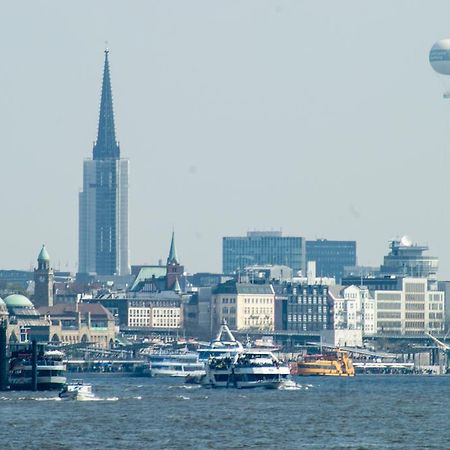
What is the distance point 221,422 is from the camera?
155 m

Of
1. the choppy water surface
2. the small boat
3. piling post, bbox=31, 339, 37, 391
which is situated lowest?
the choppy water surface

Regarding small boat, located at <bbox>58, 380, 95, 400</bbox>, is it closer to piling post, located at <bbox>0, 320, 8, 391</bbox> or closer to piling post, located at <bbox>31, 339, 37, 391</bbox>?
piling post, located at <bbox>0, 320, 8, 391</bbox>

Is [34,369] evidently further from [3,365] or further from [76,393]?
[76,393]

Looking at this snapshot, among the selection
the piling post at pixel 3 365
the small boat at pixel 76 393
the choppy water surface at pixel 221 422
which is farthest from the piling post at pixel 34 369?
the small boat at pixel 76 393

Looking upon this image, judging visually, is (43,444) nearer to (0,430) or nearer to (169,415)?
(0,430)

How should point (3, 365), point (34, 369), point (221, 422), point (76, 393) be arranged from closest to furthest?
point (221, 422), point (76, 393), point (3, 365), point (34, 369)

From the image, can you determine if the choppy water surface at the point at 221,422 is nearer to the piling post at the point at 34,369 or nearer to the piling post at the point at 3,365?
the piling post at the point at 3,365

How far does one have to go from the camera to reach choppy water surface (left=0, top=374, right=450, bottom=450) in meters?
137

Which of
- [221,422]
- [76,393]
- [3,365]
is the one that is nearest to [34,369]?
[3,365]

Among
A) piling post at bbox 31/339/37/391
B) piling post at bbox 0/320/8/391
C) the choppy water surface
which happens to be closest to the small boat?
the choppy water surface

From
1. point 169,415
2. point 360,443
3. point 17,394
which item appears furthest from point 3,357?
point 360,443

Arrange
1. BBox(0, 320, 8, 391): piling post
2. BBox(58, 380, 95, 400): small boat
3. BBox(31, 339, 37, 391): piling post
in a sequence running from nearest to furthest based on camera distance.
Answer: BBox(58, 380, 95, 400): small boat → BBox(0, 320, 8, 391): piling post → BBox(31, 339, 37, 391): piling post

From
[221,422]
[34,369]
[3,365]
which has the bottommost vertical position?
[221,422]

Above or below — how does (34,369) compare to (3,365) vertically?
below
